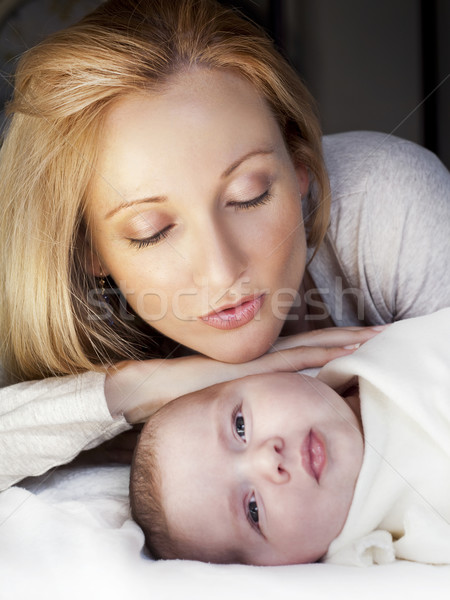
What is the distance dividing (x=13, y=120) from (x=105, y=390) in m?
0.46

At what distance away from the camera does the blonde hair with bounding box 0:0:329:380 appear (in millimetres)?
1006

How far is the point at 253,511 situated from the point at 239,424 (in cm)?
11

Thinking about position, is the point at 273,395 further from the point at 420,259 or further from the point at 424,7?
the point at 424,7

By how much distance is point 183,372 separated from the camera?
109 cm

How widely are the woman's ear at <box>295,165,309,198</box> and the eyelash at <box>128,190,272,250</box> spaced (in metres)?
0.18

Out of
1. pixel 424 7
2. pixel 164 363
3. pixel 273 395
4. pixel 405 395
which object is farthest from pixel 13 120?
pixel 424 7

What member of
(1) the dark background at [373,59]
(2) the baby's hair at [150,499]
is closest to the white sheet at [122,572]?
(2) the baby's hair at [150,499]

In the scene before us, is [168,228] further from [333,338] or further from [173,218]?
[333,338]

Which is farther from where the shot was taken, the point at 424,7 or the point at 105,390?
the point at 424,7

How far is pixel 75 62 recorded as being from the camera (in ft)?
3.31

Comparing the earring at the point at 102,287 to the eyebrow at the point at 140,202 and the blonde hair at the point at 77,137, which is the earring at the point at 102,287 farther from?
the eyebrow at the point at 140,202

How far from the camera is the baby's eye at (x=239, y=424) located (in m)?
0.92

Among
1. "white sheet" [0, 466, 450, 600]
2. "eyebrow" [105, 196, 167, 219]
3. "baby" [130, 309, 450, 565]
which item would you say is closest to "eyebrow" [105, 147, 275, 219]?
"eyebrow" [105, 196, 167, 219]

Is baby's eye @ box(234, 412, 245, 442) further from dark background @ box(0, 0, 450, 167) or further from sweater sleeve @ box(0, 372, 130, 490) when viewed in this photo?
dark background @ box(0, 0, 450, 167)
